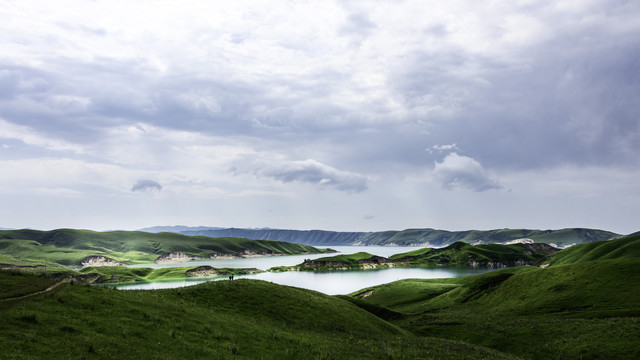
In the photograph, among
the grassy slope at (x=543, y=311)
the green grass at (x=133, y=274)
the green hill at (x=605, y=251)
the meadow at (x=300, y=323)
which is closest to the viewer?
the meadow at (x=300, y=323)

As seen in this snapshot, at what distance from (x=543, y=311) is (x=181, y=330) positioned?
62.3 metres

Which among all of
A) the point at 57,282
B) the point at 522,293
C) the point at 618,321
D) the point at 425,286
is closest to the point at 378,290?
the point at 425,286

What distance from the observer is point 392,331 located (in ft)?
147

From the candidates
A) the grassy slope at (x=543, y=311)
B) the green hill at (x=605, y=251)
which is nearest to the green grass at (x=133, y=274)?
the grassy slope at (x=543, y=311)

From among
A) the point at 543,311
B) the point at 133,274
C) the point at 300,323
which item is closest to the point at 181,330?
the point at 300,323

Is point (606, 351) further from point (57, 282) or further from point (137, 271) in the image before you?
point (137, 271)

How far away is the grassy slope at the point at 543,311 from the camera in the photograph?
36.8 metres

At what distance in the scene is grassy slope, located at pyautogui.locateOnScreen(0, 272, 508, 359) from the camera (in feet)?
56.4

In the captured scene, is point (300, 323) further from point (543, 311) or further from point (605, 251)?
point (605, 251)

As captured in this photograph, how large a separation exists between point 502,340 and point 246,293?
113 feet

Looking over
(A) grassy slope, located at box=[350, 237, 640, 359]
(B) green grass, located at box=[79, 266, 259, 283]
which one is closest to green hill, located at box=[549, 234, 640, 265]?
(A) grassy slope, located at box=[350, 237, 640, 359]

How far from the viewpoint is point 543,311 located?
2306 inches

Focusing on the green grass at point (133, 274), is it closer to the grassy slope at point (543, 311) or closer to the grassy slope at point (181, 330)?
the grassy slope at point (543, 311)

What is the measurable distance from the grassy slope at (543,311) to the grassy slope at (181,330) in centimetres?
1334
